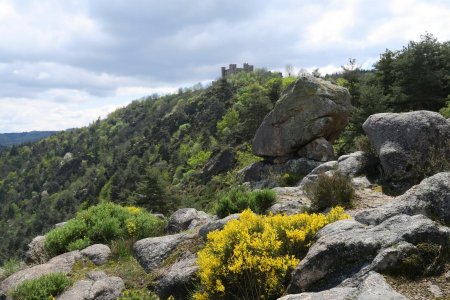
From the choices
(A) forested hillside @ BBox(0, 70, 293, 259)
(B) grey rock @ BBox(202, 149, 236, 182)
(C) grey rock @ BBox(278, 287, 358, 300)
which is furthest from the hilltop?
(B) grey rock @ BBox(202, 149, 236, 182)

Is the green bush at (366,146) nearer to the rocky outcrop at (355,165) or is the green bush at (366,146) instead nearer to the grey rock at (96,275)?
the rocky outcrop at (355,165)

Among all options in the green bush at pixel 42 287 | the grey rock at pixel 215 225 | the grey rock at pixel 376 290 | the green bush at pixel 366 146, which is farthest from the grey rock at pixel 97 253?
the green bush at pixel 366 146

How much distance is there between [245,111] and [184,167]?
55.8 m

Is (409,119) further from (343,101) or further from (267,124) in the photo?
(267,124)

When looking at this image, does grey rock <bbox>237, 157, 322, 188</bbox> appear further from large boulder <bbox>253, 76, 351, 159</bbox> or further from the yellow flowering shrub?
the yellow flowering shrub

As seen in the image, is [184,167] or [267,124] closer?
[267,124]

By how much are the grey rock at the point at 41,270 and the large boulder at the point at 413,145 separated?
9072 mm

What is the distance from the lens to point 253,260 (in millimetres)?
5566

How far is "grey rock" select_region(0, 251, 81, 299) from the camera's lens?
902cm

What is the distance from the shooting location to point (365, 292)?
4.11 metres

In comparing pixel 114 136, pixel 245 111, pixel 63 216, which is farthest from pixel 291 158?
pixel 114 136

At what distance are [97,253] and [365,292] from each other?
794 cm

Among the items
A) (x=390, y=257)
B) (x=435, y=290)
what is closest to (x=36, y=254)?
(x=390, y=257)

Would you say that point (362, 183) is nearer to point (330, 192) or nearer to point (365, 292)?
point (330, 192)
